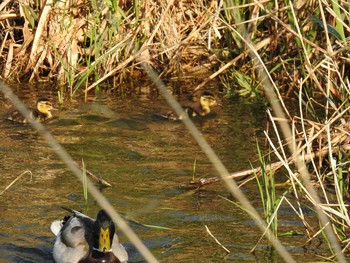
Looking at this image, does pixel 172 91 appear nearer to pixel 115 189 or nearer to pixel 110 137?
pixel 110 137

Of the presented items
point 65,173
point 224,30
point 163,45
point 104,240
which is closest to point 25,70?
point 163,45

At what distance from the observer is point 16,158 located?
Answer: 7047 mm

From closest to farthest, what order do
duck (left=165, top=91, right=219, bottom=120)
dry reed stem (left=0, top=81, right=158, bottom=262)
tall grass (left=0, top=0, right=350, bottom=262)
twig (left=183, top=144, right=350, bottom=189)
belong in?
dry reed stem (left=0, top=81, right=158, bottom=262)
twig (left=183, top=144, right=350, bottom=189)
duck (left=165, top=91, right=219, bottom=120)
tall grass (left=0, top=0, right=350, bottom=262)

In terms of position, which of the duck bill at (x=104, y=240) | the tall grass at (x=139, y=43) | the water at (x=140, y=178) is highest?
the tall grass at (x=139, y=43)

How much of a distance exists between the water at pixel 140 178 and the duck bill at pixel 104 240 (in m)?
0.31

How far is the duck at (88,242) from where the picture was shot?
5.14 metres

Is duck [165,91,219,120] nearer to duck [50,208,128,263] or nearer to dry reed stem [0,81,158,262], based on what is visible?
duck [50,208,128,263]

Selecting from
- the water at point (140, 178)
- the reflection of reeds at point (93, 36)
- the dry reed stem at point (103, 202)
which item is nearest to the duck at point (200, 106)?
the water at point (140, 178)

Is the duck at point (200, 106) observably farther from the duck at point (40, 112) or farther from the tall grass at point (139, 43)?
the duck at point (40, 112)

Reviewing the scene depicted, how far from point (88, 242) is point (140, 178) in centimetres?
134

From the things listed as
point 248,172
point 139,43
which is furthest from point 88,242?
point 139,43

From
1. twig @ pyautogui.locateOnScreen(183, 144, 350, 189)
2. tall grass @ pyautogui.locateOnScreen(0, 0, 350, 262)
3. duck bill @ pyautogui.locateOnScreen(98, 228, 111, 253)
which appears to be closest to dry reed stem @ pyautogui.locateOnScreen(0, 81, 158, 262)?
duck bill @ pyautogui.locateOnScreen(98, 228, 111, 253)

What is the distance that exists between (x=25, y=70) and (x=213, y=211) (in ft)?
11.7

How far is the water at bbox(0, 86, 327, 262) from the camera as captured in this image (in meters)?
5.44
